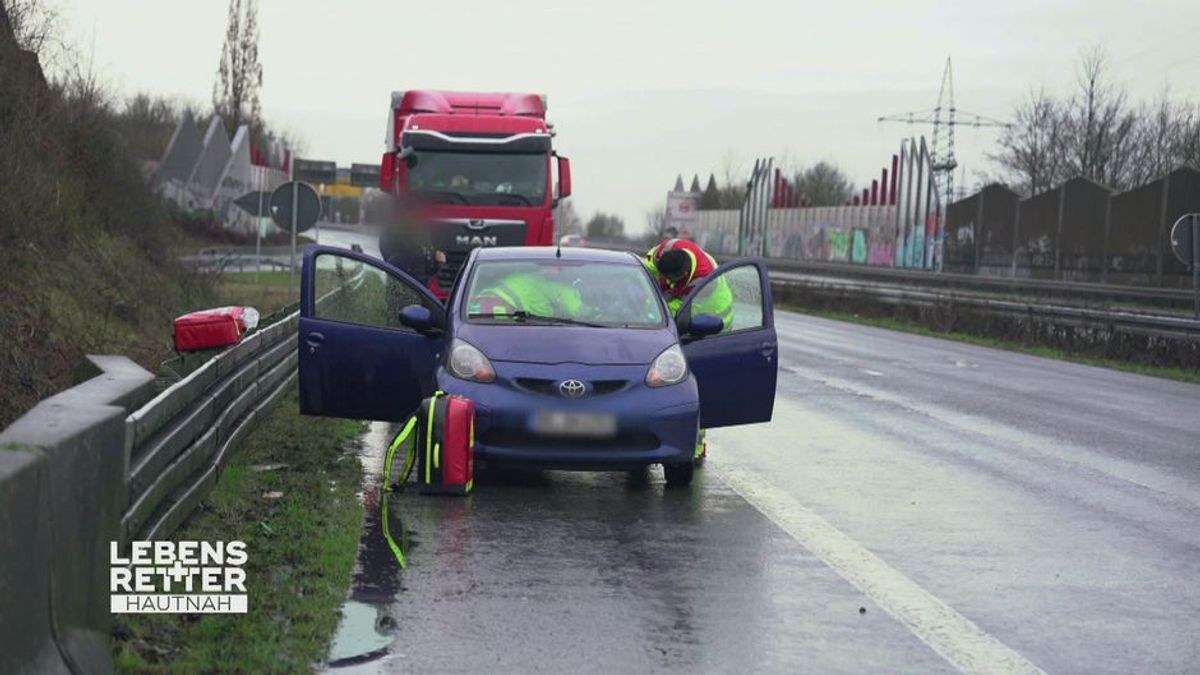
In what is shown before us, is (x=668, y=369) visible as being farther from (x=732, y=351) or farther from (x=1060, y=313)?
(x=1060, y=313)

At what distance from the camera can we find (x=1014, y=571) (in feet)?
27.2

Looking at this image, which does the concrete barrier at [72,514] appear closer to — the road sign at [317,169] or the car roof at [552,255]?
the car roof at [552,255]

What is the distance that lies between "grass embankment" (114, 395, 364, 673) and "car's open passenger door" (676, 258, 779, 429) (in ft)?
7.65

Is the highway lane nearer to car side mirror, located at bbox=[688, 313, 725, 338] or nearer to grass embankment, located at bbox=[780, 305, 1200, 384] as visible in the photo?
car side mirror, located at bbox=[688, 313, 725, 338]

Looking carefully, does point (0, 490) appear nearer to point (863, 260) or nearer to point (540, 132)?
point (540, 132)

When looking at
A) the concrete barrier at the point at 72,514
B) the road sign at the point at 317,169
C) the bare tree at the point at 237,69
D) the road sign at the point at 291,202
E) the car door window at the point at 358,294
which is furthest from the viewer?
the bare tree at the point at 237,69

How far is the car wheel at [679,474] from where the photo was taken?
10.8 m

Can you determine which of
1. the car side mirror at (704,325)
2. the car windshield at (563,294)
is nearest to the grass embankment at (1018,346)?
the car side mirror at (704,325)

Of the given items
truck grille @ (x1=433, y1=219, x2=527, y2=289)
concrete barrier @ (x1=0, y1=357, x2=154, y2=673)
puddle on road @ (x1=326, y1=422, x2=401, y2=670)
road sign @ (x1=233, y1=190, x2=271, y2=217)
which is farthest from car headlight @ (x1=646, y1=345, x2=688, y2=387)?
road sign @ (x1=233, y1=190, x2=271, y2=217)

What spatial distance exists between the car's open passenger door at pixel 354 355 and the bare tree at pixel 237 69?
3122 inches

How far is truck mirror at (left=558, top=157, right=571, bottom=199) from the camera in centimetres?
2550

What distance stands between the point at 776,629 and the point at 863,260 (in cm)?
7809

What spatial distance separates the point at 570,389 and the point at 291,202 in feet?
51.3

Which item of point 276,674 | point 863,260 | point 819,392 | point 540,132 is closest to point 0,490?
point 276,674
